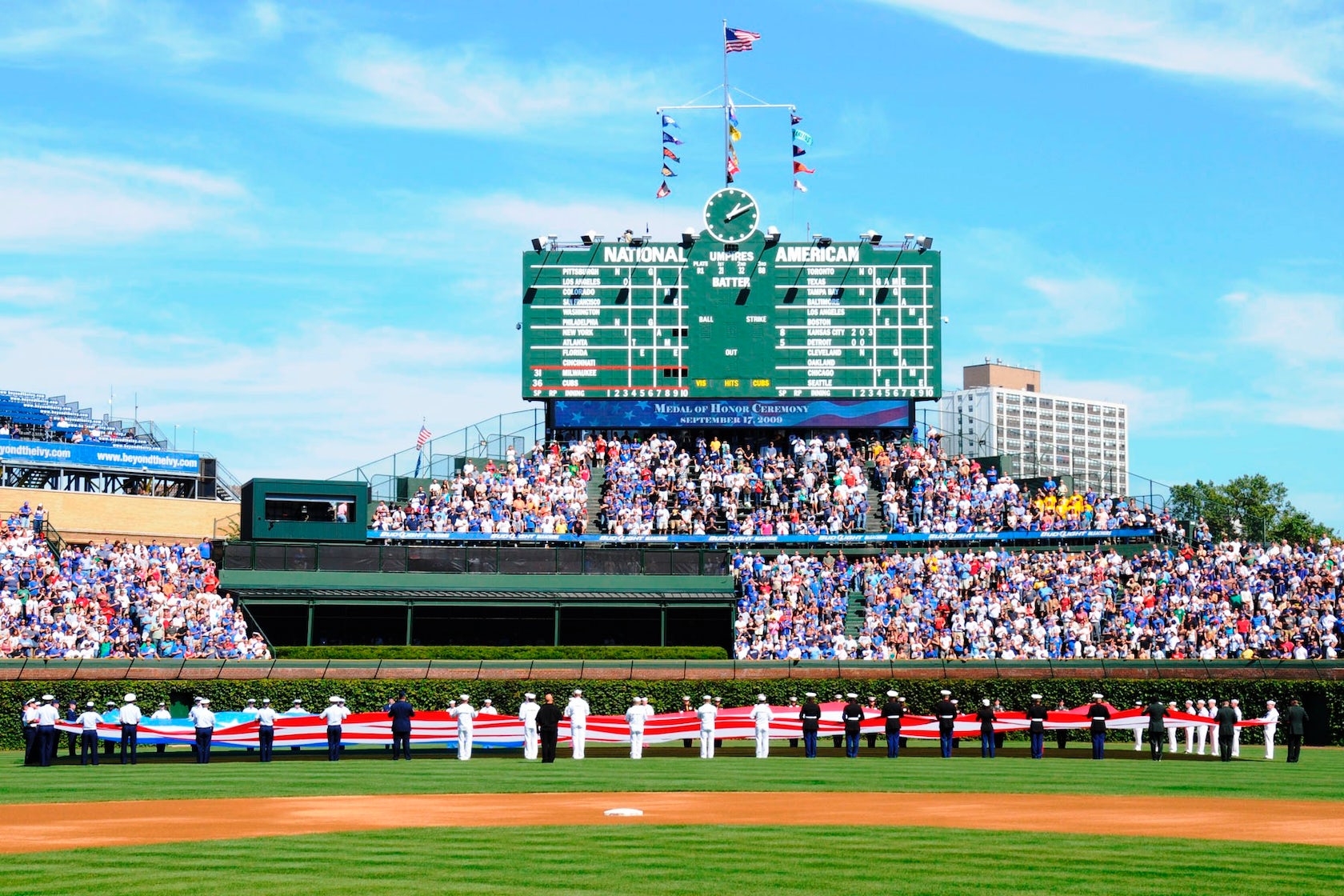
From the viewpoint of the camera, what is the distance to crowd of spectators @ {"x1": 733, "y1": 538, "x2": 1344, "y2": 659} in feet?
155

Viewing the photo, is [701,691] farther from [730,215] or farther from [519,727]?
[730,215]

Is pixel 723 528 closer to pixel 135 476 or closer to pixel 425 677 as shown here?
pixel 425 677

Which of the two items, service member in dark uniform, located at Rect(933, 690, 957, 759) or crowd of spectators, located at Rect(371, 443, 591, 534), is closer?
service member in dark uniform, located at Rect(933, 690, 957, 759)

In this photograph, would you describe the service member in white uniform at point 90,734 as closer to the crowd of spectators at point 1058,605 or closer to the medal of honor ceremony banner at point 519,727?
the medal of honor ceremony banner at point 519,727

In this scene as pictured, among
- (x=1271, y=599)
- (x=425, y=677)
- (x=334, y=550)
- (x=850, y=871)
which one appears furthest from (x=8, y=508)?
(x=850, y=871)

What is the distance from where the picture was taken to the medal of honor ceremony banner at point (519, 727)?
112 feet

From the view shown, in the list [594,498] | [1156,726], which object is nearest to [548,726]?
[1156,726]

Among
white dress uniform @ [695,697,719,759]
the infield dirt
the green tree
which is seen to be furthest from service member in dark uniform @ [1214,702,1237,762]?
the green tree

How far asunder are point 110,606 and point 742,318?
26069mm

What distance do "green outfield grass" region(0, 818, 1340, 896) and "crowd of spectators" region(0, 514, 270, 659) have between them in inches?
1073

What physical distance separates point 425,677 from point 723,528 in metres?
18.2

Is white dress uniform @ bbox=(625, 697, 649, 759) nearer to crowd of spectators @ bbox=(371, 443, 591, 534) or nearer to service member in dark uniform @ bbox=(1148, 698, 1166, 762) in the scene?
service member in dark uniform @ bbox=(1148, 698, 1166, 762)

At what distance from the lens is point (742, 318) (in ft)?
194

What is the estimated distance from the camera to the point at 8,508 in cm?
6056
